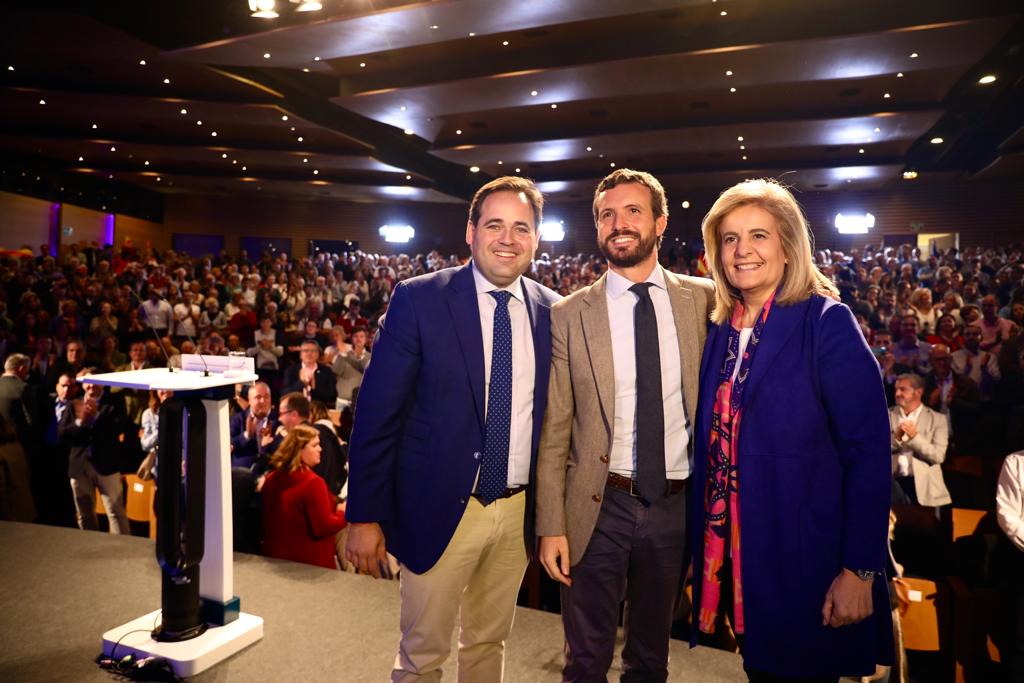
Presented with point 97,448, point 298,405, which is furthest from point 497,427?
point 97,448

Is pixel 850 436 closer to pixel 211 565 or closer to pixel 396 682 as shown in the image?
pixel 396 682

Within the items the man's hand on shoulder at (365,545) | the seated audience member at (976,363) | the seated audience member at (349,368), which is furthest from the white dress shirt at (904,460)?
the seated audience member at (349,368)

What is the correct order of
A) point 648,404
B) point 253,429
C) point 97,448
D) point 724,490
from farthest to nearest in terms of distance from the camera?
1. point 253,429
2. point 97,448
3. point 648,404
4. point 724,490

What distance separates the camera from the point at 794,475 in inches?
57.6

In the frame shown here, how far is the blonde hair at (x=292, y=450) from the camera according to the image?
135 inches

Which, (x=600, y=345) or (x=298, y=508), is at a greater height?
(x=600, y=345)

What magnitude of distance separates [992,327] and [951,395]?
2.49 meters

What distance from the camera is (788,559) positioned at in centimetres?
147

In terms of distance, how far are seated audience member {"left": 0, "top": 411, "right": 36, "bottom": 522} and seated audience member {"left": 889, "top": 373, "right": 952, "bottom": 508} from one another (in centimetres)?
578

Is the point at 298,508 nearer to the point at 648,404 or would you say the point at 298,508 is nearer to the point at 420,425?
the point at 420,425

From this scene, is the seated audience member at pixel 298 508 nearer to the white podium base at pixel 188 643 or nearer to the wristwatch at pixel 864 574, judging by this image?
the white podium base at pixel 188 643

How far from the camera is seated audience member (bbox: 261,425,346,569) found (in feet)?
11.4

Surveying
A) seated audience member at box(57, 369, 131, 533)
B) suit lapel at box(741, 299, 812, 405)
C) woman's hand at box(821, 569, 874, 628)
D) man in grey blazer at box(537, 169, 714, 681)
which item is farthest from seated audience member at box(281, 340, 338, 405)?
woman's hand at box(821, 569, 874, 628)

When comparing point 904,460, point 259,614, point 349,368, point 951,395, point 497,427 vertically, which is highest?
point 497,427
